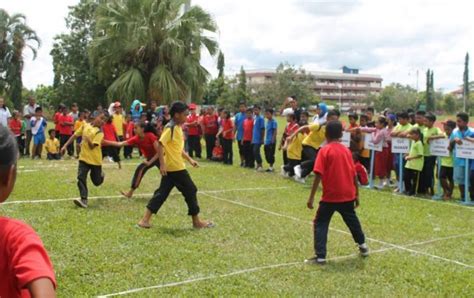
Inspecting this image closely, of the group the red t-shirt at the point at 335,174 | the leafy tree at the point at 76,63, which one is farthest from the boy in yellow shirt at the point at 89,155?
the leafy tree at the point at 76,63

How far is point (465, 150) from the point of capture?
35.1ft

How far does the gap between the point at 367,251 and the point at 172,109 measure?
3407mm

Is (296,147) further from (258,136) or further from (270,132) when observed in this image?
(258,136)

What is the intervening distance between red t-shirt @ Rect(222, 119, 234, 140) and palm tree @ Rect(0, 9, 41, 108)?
27171 mm

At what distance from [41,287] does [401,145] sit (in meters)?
11.1

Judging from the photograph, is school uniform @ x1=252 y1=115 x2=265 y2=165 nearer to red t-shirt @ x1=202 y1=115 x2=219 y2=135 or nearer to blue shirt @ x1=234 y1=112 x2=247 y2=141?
blue shirt @ x1=234 y1=112 x2=247 y2=141

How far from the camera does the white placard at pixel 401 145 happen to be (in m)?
11.9

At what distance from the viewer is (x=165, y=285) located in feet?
17.5

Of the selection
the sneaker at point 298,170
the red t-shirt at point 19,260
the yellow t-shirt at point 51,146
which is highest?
the red t-shirt at point 19,260

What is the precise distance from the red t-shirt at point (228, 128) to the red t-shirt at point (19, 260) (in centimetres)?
1547

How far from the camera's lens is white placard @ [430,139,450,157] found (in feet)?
36.4

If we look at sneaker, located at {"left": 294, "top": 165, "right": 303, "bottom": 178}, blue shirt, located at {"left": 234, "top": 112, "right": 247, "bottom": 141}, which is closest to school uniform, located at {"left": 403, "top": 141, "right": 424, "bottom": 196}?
sneaker, located at {"left": 294, "top": 165, "right": 303, "bottom": 178}

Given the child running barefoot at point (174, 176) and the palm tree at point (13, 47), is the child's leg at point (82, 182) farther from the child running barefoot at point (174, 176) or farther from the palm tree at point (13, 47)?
the palm tree at point (13, 47)

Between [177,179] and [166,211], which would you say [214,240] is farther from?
[166,211]
